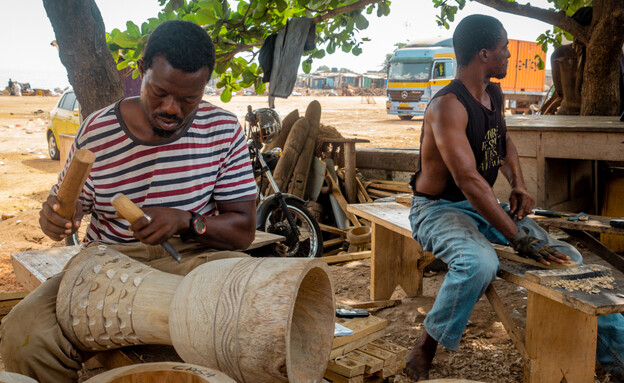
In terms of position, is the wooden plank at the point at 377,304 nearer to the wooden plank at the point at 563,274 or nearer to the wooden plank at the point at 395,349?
the wooden plank at the point at 395,349

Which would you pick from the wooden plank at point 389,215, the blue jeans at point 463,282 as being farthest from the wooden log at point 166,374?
the wooden plank at point 389,215

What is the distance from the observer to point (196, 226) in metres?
2.13

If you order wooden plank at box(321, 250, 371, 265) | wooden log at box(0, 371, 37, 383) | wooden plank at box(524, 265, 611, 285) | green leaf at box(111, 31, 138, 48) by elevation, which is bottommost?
wooden plank at box(321, 250, 371, 265)

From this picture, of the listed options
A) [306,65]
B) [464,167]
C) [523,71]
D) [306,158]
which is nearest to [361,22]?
[306,65]

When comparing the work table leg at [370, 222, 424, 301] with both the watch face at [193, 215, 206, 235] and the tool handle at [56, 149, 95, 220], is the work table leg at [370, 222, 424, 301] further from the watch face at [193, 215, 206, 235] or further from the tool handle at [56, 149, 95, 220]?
the tool handle at [56, 149, 95, 220]

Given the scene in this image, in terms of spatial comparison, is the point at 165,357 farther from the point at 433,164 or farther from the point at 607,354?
the point at 607,354

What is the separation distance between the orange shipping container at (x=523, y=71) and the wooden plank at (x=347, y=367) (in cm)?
2532

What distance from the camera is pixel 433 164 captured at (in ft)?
Answer: 10.6

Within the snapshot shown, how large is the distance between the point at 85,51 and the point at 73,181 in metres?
2.37

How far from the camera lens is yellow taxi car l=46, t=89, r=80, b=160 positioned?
42.4 feet

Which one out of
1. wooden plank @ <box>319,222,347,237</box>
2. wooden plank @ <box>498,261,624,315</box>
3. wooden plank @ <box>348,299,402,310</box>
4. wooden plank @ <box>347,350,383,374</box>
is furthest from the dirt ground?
wooden plank @ <box>319,222,347,237</box>

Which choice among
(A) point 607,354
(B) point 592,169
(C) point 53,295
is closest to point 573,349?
(A) point 607,354

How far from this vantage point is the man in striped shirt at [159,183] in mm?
1903

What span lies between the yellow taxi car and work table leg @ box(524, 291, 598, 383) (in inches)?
471
